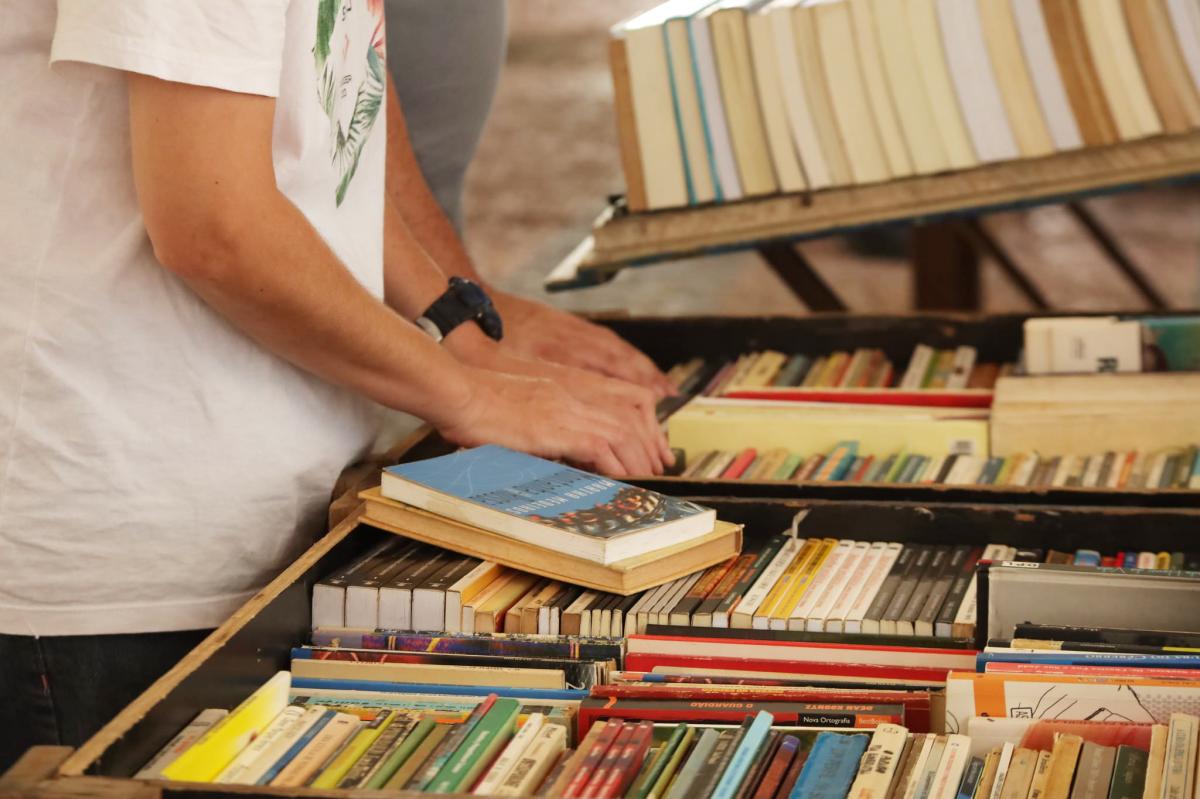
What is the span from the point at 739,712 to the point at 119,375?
26.1 inches

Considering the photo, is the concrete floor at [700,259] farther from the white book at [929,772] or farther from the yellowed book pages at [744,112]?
the white book at [929,772]

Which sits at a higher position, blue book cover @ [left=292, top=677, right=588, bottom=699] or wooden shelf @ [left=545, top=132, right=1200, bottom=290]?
wooden shelf @ [left=545, top=132, right=1200, bottom=290]

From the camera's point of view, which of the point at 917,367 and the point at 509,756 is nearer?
the point at 509,756

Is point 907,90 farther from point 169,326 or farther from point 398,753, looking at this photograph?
point 398,753

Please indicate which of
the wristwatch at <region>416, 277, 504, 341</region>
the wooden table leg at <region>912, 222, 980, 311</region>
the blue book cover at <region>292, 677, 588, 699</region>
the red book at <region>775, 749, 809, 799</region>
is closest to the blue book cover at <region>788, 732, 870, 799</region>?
the red book at <region>775, 749, 809, 799</region>

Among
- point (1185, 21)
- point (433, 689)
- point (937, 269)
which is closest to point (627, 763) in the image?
point (433, 689)

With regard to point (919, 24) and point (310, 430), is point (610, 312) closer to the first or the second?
point (919, 24)

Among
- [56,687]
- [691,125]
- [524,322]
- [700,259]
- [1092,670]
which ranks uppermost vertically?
[691,125]

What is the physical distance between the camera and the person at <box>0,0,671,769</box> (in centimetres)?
120

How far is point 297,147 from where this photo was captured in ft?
4.41

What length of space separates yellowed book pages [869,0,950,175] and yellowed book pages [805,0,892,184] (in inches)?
1.7

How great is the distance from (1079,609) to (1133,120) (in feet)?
3.75

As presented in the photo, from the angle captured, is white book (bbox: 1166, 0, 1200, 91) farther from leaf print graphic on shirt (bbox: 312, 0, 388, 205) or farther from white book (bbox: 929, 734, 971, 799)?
white book (bbox: 929, 734, 971, 799)

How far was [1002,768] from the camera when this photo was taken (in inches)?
40.5
